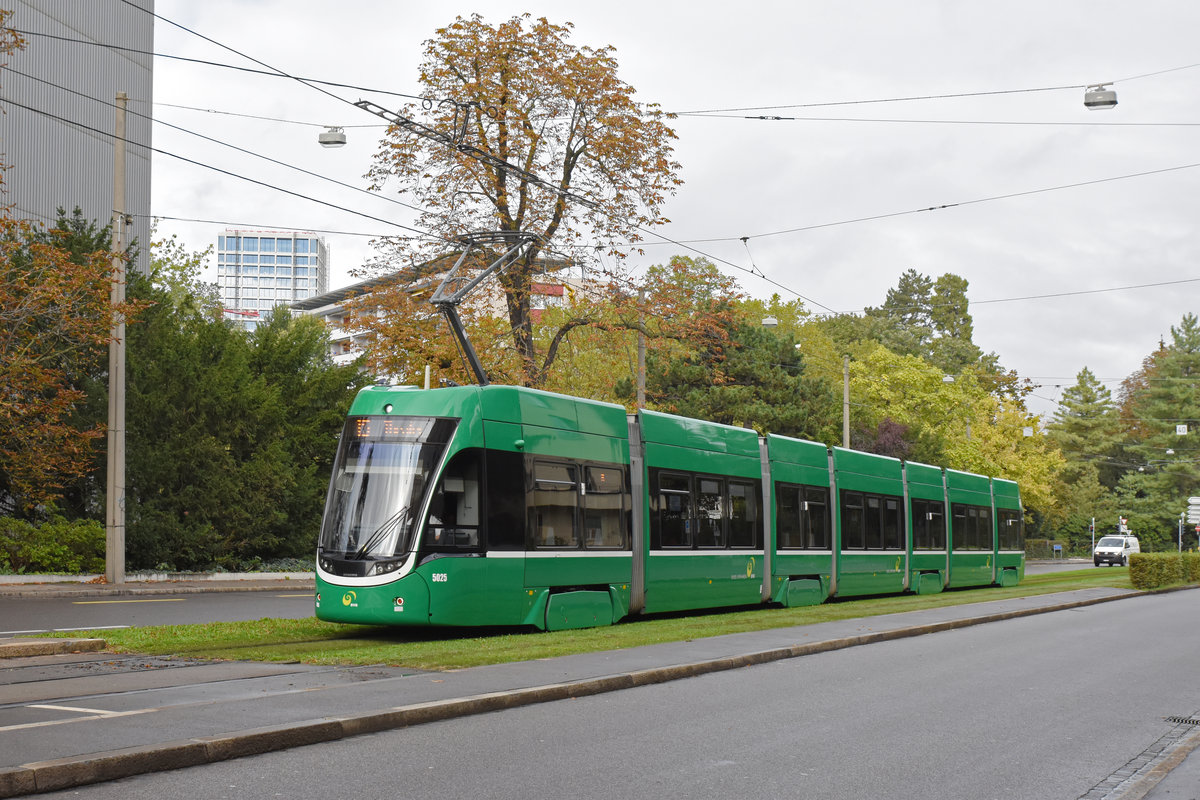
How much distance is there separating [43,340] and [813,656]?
17.2 metres

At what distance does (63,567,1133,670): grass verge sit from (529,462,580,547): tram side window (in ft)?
4.17

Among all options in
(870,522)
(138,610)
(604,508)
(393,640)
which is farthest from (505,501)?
(870,522)

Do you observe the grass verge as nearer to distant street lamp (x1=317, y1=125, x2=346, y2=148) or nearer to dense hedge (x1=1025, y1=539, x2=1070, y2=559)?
distant street lamp (x1=317, y1=125, x2=346, y2=148)

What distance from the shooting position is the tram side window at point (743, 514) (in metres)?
21.5

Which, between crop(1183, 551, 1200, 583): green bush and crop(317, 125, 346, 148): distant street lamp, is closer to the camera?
crop(317, 125, 346, 148): distant street lamp

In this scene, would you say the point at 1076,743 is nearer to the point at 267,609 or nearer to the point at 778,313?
the point at 267,609

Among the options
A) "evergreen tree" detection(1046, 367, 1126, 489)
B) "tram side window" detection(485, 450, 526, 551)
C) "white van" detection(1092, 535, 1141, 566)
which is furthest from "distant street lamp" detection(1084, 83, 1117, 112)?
"evergreen tree" detection(1046, 367, 1126, 489)

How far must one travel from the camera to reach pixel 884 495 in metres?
28.1

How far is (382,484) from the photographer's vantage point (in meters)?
15.1

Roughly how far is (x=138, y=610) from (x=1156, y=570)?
30.2m

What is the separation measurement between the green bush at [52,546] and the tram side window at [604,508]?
13313mm

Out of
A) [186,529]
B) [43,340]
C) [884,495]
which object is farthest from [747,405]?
[43,340]

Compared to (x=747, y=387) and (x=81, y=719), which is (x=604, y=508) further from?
(x=747, y=387)

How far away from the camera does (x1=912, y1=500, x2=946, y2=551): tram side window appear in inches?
1184
